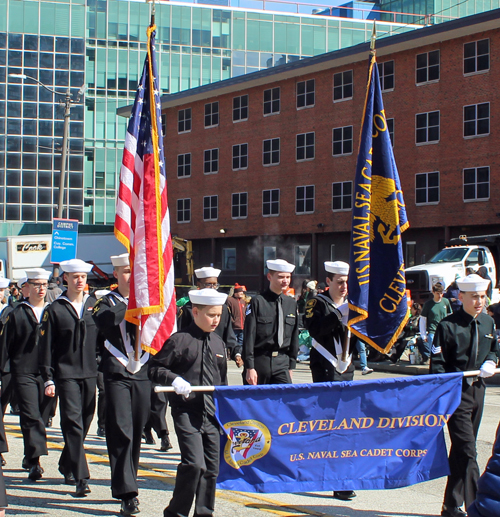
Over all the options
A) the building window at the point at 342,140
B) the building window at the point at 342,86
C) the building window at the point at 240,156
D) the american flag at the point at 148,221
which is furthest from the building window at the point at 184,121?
the american flag at the point at 148,221

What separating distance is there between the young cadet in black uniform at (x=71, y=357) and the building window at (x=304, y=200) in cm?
3694

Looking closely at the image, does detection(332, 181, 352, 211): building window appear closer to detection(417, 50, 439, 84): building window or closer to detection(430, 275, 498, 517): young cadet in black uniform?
detection(417, 50, 439, 84): building window

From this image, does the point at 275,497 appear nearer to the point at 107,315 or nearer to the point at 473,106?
the point at 107,315

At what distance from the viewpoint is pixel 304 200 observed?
147ft

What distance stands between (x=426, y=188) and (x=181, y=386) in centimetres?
3488

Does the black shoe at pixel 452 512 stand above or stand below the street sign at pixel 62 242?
below

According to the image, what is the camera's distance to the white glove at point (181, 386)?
5.66 metres

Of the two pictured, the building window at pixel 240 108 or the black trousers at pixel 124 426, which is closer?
the black trousers at pixel 124 426

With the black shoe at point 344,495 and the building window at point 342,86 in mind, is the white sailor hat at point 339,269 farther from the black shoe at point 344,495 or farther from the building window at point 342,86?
the building window at point 342,86


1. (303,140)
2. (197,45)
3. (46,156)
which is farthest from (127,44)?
(303,140)

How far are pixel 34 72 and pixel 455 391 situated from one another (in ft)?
209

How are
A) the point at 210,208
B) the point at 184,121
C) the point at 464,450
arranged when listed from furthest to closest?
the point at 184,121, the point at 210,208, the point at 464,450

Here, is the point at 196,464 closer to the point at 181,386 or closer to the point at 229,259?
the point at 181,386

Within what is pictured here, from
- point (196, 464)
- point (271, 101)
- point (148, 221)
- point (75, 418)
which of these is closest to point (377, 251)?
point (148, 221)
